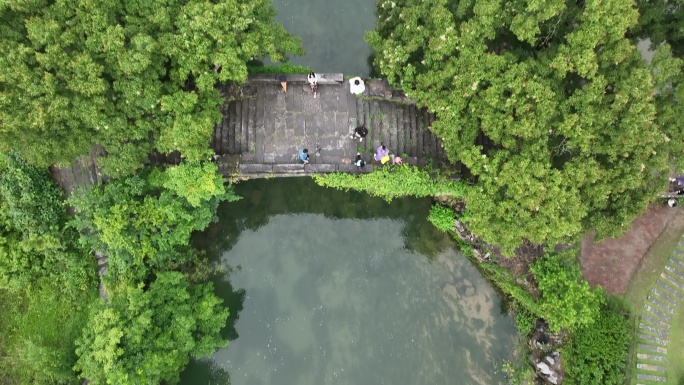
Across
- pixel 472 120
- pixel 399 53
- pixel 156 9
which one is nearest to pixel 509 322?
pixel 472 120

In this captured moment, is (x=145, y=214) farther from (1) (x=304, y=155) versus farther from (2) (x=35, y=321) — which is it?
(2) (x=35, y=321)

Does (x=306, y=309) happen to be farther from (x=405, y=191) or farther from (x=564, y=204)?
(x=564, y=204)

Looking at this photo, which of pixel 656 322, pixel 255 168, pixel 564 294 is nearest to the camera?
pixel 564 294

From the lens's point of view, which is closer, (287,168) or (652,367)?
(287,168)

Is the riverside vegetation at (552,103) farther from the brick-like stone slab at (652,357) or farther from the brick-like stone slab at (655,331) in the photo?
the brick-like stone slab at (652,357)

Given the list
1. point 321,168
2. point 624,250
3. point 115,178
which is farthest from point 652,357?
point 115,178

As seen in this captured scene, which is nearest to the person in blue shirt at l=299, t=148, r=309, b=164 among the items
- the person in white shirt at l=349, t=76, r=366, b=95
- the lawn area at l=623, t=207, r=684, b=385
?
the person in white shirt at l=349, t=76, r=366, b=95
